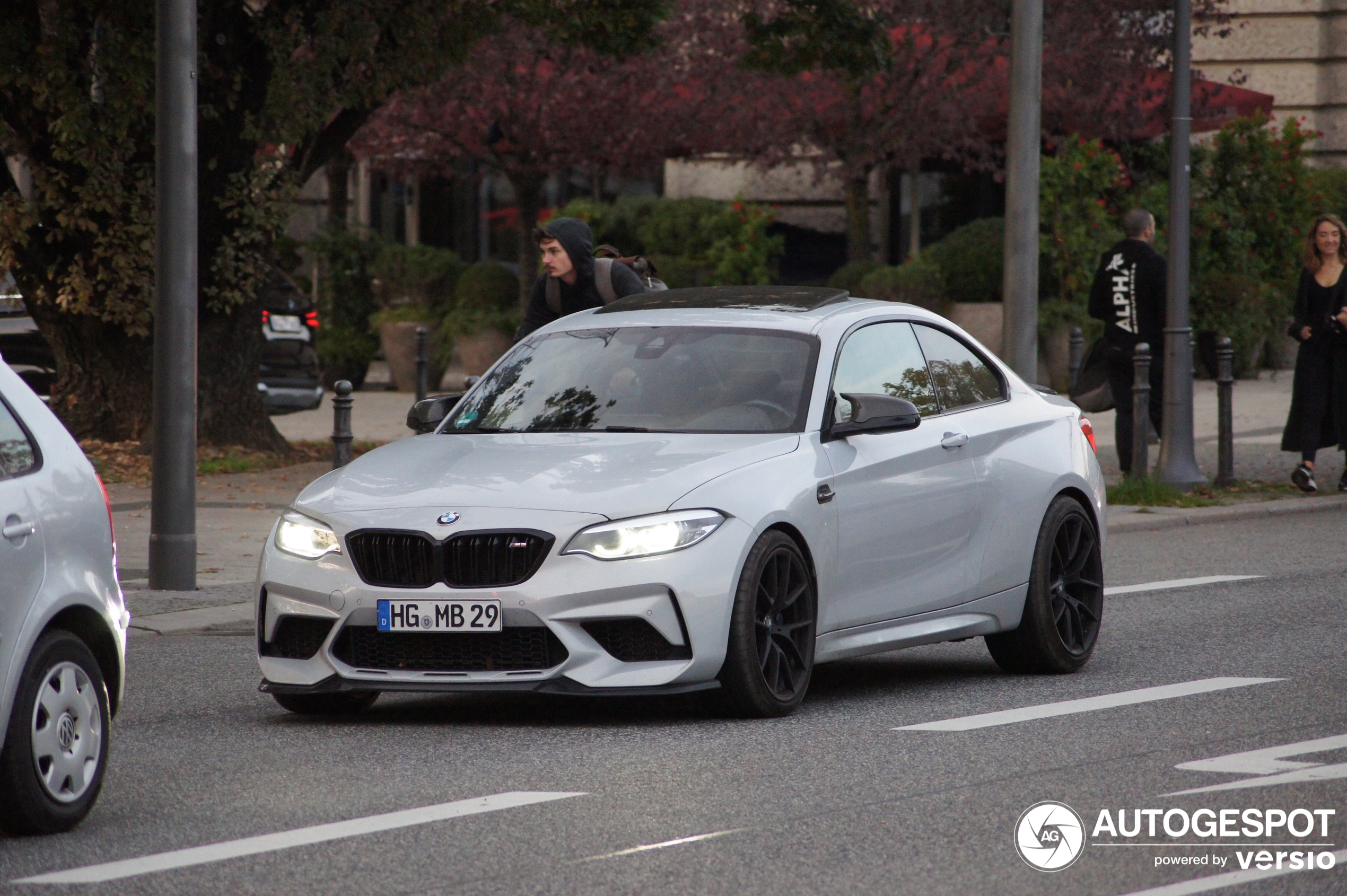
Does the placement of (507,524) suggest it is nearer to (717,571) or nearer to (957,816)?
(717,571)

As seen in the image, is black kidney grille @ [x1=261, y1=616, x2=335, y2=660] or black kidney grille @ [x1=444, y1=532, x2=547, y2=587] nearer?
black kidney grille @ [x1=444, y1=532, x2=547, y2=587]

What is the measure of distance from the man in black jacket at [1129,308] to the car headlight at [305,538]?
9.97 m

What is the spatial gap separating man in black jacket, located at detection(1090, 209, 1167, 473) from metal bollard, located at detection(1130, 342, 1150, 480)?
0.35 m

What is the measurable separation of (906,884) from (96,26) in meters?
11.9

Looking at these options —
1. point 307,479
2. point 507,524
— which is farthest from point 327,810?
point 307,479

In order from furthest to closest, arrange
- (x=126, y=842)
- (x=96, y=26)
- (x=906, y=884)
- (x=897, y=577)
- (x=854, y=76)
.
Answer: (x=854, y=76) < (x=96, y=26) < (x=897, y=577) < (x=126, y=842) < (x=906, y=884)

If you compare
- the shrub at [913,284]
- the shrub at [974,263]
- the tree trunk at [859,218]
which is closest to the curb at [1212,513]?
the shrub at [913,284]

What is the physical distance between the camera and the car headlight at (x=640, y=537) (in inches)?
274

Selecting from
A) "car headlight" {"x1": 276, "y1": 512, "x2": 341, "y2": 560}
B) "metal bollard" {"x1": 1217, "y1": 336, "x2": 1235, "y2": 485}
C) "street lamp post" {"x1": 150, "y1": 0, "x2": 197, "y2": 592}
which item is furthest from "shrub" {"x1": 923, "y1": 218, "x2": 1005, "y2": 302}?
"car headlight" {"x1": 276, "y1": 512, "x2": 341, "y2": 560}

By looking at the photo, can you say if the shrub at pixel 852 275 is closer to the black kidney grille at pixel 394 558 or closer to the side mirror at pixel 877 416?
the side mirror at pixel 877 416

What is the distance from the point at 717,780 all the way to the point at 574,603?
0.87 m

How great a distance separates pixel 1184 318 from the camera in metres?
15.8

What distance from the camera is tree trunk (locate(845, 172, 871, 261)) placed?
28234 millimetres

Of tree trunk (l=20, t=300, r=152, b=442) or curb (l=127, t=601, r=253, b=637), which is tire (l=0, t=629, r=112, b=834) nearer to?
curb (l=127, t=601, r=253, b=637)
